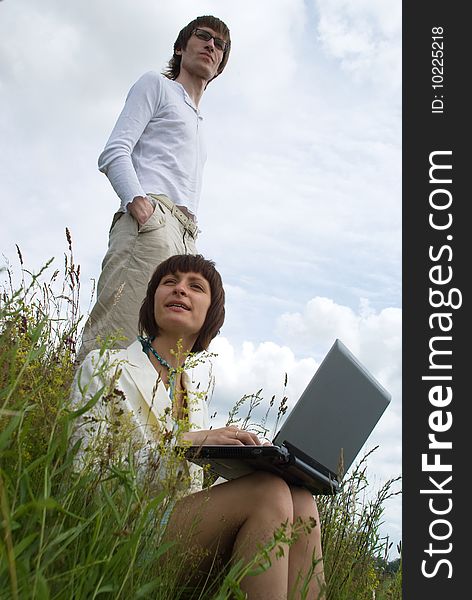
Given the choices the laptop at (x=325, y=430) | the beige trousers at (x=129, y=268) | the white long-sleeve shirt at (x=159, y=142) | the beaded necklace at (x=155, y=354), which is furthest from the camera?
the white long-sleeve shirt at (x=159, y=142)

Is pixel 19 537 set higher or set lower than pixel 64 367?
lower

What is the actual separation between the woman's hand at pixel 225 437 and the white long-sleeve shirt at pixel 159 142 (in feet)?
6.22

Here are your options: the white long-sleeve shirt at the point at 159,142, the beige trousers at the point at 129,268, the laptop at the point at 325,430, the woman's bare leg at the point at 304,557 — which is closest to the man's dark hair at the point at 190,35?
the white long-sleeve shirt at the point at 159,142

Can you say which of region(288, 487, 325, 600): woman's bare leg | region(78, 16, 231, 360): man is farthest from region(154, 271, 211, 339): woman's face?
region(288, 487, 325, 600): woman's bare leg

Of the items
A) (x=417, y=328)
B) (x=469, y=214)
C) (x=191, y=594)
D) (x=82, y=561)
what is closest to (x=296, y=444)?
(x=191, y=594)

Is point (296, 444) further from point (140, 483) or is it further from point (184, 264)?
point (184, 264)

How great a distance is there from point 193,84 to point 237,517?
2.81 meters

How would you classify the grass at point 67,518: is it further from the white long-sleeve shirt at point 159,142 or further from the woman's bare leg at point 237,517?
the white long-sleeve shirt at point 159,142

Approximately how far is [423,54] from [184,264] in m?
1.96

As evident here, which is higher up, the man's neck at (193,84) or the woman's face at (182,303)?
the man's neck at (193,84)

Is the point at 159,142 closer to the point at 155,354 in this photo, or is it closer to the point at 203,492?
the point at 155,354

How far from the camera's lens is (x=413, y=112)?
4.02 meters

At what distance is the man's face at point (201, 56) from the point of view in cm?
430

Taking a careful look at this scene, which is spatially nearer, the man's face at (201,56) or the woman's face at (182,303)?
the woman's face at (182,303)
